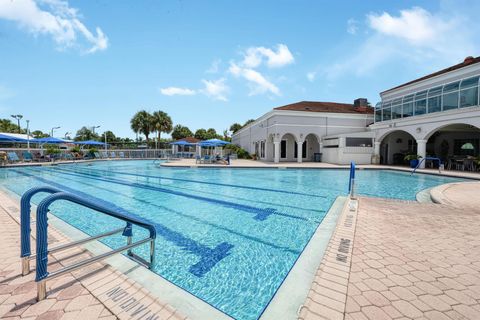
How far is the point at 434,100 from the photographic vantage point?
17.1 meters

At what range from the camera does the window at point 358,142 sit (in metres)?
22.0

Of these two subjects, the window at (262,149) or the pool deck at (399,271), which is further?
the window at (262,149)

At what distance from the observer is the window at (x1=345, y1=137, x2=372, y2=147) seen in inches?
867

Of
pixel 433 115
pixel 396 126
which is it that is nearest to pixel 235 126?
pixel 396 126

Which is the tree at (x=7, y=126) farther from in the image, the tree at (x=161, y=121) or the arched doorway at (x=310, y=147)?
the arched doorway at (x=310, y=147)

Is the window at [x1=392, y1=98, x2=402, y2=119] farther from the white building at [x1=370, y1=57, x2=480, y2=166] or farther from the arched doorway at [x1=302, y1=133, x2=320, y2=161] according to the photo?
the arched doorway at [x1=302, y1=133, x2=320, y2=161]

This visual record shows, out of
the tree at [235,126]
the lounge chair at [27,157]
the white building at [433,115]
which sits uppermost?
the tree at [235,126]

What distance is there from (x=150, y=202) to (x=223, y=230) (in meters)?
3.84

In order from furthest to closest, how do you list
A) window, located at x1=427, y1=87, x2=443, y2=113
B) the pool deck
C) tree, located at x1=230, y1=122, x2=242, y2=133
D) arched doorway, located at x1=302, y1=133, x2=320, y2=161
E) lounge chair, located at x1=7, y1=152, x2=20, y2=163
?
Result: tree, located at x1=230, y1=122, x2=242, y2=133, arched doorway, located at x1=302, y1=133, x2=320, y2=161, lounge chair, located at x1=7, y1=152, x2=20, y2=163, window, located at x1=427, y1=87, x2=443, y2=113, the pool deck

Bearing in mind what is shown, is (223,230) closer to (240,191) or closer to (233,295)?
(233,295)

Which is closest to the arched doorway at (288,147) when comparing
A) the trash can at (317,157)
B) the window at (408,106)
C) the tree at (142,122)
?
the trash can at (317,157)

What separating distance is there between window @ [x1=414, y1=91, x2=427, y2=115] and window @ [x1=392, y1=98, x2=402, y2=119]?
1.55 metres

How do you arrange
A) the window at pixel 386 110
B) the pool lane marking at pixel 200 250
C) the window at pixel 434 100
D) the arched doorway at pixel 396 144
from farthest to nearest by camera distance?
the arched doorway at pixel 396 144
the window at pixel 386 110
the window at pixel 434 100
the pool lane marking at pixel 200 250

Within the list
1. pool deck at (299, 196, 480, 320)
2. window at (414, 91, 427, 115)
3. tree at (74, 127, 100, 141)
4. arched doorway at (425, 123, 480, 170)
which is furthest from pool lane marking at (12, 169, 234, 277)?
tree at (74, 127, 100, 141)
